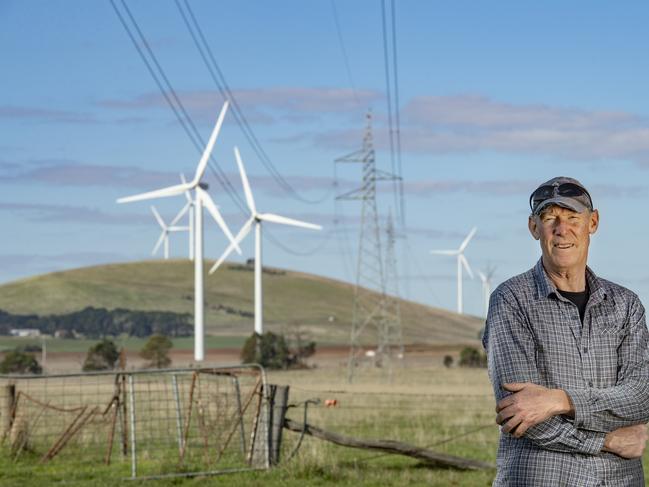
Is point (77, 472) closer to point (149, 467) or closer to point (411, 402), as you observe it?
point (149, 467)

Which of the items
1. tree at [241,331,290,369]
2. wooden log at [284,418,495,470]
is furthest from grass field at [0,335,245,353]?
wooden log at [284,418,495,470]

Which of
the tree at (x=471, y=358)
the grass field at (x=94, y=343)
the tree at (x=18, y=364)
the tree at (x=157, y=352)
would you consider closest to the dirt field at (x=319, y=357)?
the grass field at (x=94, y=343)

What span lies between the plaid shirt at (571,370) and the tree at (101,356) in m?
60.7

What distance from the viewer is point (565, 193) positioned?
13.9 ft

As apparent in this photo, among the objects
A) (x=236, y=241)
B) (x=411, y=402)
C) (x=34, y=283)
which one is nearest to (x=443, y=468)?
(x=411, y=402)

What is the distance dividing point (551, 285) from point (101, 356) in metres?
62.4

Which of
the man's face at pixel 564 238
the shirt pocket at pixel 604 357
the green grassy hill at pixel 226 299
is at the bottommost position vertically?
the shirt pocket at pixel 604 357

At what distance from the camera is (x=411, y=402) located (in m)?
32.6

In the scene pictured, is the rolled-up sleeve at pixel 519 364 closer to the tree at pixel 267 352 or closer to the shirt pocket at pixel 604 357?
the shirt pocket at pixel 604 357

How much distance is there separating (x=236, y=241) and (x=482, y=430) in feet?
116

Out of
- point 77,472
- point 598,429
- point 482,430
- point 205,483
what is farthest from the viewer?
point 482,430

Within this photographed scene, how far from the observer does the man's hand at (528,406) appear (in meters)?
3.95

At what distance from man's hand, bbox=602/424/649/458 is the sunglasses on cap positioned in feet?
2.38

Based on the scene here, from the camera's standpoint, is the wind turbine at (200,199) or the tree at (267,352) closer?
the wind turbine at (200,199)
